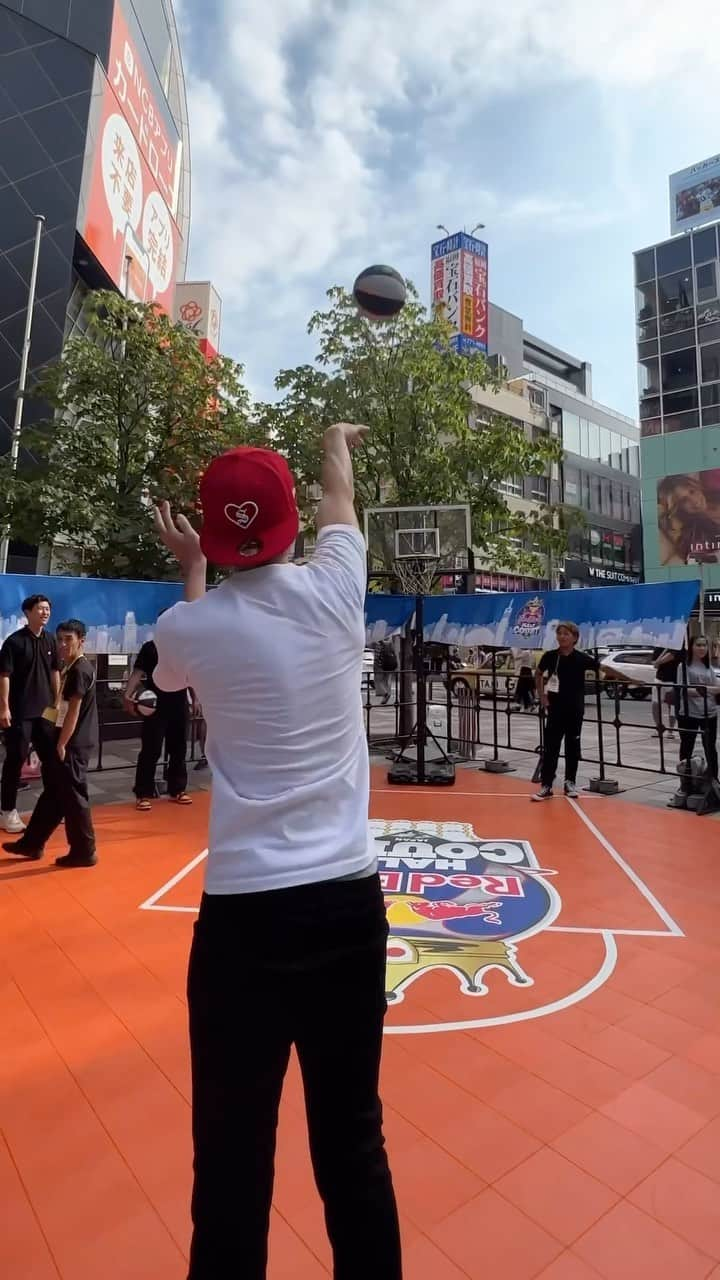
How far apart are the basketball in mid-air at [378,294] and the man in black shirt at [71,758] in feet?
17.9

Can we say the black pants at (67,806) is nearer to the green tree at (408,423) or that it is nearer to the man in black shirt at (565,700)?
the man in black shirt at (565,700)

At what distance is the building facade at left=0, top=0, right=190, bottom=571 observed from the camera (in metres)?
16.3

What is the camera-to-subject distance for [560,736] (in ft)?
25.7

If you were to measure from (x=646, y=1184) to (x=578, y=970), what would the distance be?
1498mm

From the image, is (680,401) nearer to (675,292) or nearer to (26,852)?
(675,292)

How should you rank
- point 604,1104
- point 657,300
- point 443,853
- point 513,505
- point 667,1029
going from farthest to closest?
1. point 513,505
2. point 657,300
3. point 443,853
4. point 667,1029
5. point 604,1104

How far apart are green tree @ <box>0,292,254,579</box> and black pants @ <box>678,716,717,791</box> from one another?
764 cm

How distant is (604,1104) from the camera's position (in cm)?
263

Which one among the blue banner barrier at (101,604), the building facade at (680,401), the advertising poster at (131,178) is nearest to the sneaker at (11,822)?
the blue banner barrier at (101,604)

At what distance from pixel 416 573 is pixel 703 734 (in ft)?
13.4

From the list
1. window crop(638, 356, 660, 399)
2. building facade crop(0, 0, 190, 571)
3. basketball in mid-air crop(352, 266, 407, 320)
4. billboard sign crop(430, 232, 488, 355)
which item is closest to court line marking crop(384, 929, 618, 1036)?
basketball in mid-air crop(352, 266, 407, 320)

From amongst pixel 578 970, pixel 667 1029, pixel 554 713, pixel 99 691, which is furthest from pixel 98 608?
pixel 667 1029

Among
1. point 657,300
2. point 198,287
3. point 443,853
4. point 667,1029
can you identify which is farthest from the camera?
point 657,300

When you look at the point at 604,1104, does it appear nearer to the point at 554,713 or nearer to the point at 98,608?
the point at 554,713
